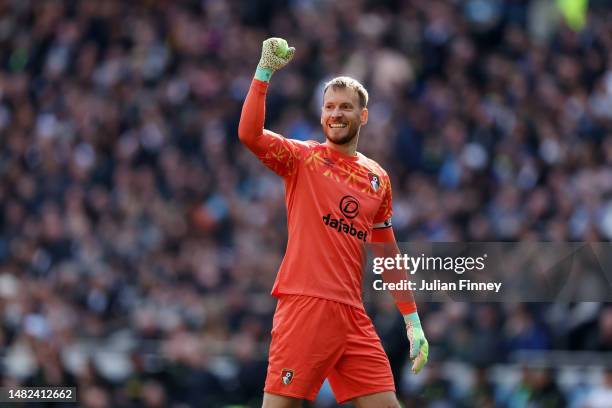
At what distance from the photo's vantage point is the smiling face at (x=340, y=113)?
735cm

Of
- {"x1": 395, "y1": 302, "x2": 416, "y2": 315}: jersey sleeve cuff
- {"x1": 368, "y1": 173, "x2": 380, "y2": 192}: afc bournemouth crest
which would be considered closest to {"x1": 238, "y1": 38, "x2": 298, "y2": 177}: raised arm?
{"x1": 368, "y1": 173, "x2": 380, "y2": 192}: afc bournemouth crest

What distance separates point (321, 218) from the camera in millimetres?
7266

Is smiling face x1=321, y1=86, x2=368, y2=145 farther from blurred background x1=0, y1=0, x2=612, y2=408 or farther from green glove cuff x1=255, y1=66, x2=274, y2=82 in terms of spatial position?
blurred background x1=0, y1=0, x2=612, y2=408

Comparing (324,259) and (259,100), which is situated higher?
(259,100)

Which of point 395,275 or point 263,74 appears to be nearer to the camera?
point 263,74

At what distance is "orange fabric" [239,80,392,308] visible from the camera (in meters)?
7.21

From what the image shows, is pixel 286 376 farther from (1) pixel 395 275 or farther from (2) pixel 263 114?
(2) pixel 263 114

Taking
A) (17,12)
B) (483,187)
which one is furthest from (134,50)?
(483,187)

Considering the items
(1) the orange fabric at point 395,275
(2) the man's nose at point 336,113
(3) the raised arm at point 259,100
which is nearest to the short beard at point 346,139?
(2) the man's nose at point 336,113

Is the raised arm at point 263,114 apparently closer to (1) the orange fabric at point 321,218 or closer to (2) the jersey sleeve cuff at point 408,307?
(1) the orange fabric at point 321,218

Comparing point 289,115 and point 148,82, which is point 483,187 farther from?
point 148,82

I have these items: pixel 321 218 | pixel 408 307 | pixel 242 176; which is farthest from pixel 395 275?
pixel 242 176

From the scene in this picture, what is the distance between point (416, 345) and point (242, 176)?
28.4ft

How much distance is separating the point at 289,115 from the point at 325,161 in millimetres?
8973
